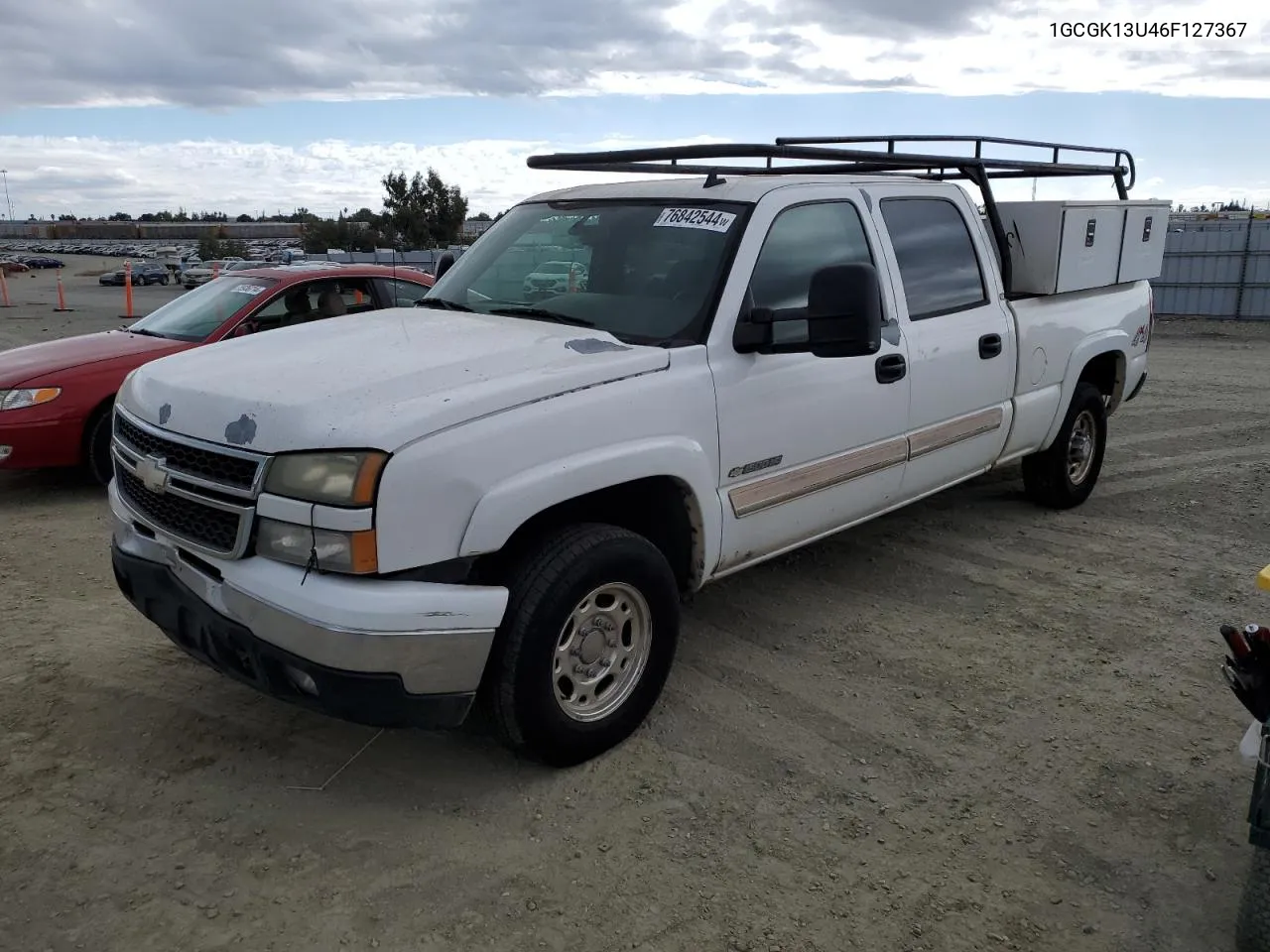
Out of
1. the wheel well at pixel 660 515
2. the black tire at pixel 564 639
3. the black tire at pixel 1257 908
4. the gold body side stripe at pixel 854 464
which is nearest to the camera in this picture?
the black tire at pixel 1257 908

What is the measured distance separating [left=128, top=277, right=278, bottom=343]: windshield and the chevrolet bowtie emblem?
4.07m

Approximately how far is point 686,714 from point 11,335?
17573 millimetres

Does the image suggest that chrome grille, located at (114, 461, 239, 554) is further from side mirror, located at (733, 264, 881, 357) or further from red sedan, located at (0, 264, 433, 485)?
red sedan, located at (0, 264, 433, 485)

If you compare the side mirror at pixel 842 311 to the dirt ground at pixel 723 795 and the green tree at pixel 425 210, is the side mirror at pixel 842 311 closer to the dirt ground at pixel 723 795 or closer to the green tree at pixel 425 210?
the dirt ground at pixel 723 795

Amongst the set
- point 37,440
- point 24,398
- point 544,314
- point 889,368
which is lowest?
point 37,440

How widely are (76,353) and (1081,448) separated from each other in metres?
6.65

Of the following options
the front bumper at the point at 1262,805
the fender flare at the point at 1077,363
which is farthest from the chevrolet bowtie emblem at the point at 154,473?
the fender flare at the point at 1077,363

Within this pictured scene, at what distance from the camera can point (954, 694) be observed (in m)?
4.02

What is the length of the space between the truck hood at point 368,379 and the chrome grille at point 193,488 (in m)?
0.05

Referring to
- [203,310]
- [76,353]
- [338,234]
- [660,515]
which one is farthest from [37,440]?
[338,234]

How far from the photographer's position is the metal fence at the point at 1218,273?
19.2 metres

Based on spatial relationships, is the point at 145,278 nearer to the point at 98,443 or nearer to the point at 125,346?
the point at 125,346

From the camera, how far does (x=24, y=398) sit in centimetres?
643

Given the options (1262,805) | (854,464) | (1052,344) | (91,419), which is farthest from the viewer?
(91,419)
